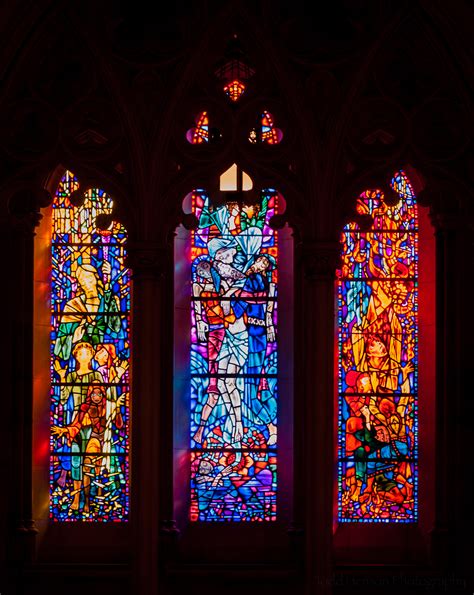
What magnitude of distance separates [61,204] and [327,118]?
2415 mm

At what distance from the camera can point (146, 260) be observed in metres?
7.21

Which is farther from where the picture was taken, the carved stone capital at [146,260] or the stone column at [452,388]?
the stone column at [452,388]

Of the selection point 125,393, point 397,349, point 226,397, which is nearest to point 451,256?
point 397,349

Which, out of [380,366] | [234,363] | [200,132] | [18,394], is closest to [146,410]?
[18,394]

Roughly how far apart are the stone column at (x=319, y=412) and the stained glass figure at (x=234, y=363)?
138 cm

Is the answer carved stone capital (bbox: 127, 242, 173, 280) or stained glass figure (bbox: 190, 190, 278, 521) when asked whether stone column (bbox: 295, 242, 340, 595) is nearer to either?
carved stone capital (bbox: 127, 242, 173, 280)

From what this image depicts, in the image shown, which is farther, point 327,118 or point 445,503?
point 445,503

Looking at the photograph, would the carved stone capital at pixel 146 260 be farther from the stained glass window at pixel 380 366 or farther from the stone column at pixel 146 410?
the stained glass window at pixel 380 366

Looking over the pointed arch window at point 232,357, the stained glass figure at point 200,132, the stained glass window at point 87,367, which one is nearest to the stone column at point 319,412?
the pointed arch window at point 232,357

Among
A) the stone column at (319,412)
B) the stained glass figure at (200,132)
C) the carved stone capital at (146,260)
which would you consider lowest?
the stone column at (319,412)

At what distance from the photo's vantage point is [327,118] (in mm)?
7324

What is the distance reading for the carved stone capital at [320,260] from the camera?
7.16 metres

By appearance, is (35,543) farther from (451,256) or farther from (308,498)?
(451,256)


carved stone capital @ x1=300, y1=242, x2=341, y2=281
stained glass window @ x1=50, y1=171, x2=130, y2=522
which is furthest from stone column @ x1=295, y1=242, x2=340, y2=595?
stained glass window @ x1=50, y1=171, x2=130, y2=522
